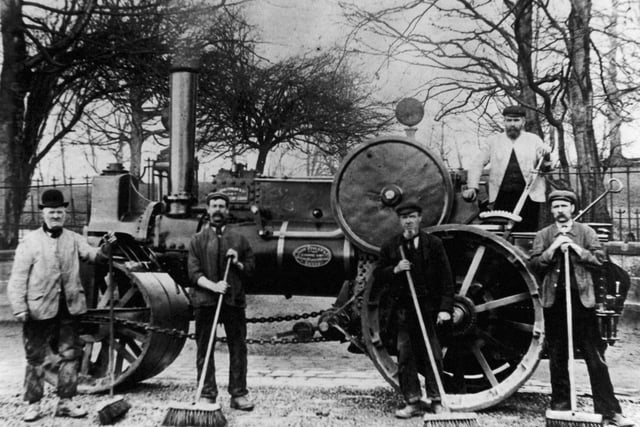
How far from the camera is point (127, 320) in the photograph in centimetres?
613

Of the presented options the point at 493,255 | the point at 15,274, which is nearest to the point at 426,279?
the point at 493,255

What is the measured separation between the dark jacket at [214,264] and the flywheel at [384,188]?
2.98 feet

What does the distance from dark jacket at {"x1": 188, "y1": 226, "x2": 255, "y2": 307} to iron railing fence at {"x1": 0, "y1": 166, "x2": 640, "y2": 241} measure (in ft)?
9.67

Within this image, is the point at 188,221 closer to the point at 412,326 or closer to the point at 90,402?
the point at 90,402

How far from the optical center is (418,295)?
5184 millimetres

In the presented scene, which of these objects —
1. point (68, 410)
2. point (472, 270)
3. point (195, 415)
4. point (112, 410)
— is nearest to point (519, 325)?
point (472, 270)

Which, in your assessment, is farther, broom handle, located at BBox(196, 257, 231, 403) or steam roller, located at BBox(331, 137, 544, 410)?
steam roller, located at BBox(331, 137, 544, 410)

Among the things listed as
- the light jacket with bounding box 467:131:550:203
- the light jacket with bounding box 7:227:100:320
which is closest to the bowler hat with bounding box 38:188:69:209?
the light jacket with bounding box 7:227:100:320

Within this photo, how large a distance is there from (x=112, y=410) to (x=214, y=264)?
1281mm

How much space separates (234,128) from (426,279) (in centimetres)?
1186

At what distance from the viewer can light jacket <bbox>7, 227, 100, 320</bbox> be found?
5211mm

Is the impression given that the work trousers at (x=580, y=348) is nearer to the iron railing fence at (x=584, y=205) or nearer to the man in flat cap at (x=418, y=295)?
the man in flat cap at (x=418, y=295)

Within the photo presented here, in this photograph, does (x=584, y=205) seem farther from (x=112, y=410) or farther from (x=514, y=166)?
(x=112, y=410)

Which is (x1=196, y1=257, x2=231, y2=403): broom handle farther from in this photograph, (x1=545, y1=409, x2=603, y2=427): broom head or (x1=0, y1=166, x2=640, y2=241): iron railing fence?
(x1=0, y1=166, x2=640, y2=241): iron railing fence
